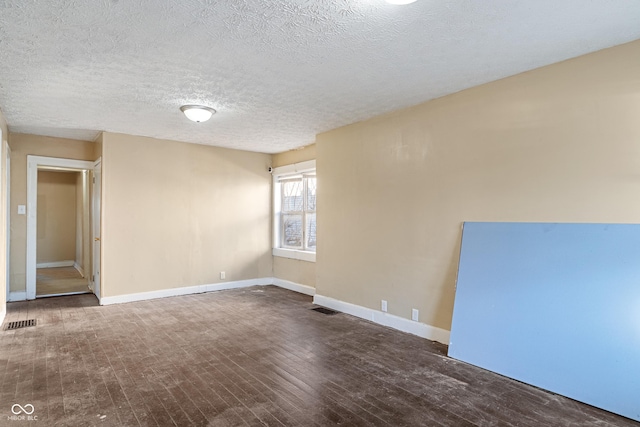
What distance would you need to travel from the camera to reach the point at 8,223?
526cm

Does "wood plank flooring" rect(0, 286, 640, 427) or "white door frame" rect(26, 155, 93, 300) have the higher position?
"white door frame" rect(26, 155, 93, 300)

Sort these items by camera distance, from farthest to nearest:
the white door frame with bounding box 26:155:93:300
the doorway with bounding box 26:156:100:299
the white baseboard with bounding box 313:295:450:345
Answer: the doorway with bounding box 26:156:100:299 → the white door frame with bounding box 26:155:93:300 → the white baseboard with bounding box 313:295:450:345

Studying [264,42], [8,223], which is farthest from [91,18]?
[8,223]

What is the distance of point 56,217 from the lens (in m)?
8.84

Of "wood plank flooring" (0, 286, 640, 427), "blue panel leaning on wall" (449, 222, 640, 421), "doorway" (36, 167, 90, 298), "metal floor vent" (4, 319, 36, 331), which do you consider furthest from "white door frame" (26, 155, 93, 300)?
"blue panel leaning on wall" (449, 222, 640, 421)

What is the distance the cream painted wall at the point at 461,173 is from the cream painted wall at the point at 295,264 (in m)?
0.72

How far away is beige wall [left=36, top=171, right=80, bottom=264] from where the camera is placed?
867cm

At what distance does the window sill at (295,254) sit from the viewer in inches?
240

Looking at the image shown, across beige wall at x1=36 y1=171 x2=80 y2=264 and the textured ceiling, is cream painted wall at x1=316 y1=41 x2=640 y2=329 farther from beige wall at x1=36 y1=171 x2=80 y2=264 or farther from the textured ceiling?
beige wall at x1=36 y1=171 x2=80 y2=264

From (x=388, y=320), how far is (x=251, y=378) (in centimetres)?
193

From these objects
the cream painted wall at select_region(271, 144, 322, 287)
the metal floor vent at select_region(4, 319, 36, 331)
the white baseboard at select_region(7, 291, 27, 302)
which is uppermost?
the cream painted wall at select_region(271, 144, 322, 287)

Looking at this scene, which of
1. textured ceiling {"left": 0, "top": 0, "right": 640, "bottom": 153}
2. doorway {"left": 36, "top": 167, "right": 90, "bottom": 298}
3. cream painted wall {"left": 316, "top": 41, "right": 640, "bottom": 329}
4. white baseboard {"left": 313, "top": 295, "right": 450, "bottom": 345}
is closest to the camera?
textured ceiling {"left": 0, "top": 0, "right": 640, "bottom": 153}

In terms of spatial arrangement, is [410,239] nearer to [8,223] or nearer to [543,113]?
[543,113]

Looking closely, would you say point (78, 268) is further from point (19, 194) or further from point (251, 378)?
point (251, 378)
